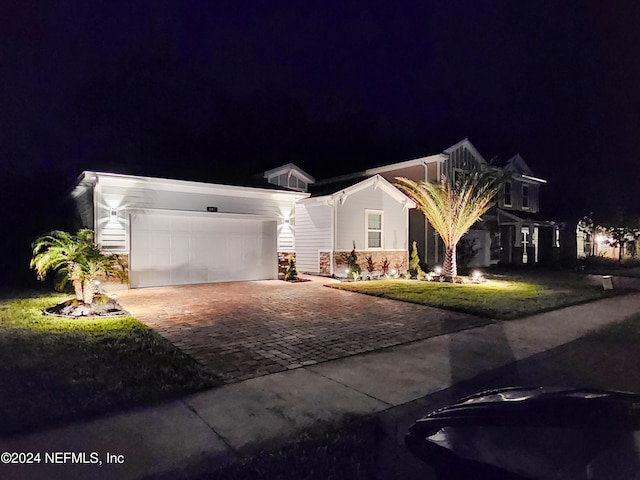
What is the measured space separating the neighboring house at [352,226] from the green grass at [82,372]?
9614 mm

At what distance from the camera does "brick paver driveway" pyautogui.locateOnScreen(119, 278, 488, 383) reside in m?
5.67

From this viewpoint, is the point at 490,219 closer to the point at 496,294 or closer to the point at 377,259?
the point at 377,259

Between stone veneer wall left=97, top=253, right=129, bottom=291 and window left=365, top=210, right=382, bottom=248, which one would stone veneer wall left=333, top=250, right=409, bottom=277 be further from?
stone veneer wall left=97, top=253, right=129, bottom=291

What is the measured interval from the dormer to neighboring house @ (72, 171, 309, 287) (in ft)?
13.7

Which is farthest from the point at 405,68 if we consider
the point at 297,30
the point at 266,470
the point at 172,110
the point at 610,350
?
the point at 266,470

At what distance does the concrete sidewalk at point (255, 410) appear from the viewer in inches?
120

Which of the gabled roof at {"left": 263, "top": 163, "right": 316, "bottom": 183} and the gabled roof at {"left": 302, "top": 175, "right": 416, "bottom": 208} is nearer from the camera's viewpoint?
the gabled roof at {"left": 302, "top": 175, "right": 416, "bottom": 208}

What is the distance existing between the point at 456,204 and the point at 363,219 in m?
3.74

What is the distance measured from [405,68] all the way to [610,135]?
2168 centimetres

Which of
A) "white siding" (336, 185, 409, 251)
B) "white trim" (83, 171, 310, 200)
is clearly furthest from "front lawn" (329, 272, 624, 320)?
"white trim" (83, 171, 310, 200)

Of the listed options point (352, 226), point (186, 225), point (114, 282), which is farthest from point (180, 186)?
point (352, 226)

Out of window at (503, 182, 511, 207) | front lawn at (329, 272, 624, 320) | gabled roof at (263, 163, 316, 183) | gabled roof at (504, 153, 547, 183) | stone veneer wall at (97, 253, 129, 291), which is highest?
gabled roof at (504, 153, 547, 183)

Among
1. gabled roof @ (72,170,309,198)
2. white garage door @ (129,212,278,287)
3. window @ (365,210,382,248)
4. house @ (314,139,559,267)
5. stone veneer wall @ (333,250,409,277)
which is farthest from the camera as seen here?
house @ (314,139,559,267)

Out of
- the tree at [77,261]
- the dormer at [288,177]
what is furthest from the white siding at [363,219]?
the tree at [77,261]
